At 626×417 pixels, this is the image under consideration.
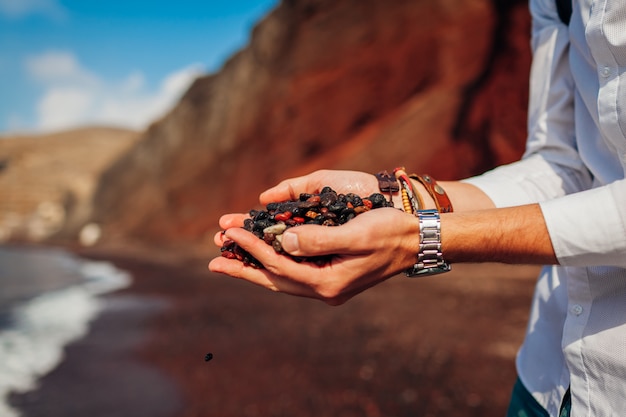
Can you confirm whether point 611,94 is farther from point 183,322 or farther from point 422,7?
point 422,7

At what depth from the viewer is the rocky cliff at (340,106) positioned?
37.9 feet

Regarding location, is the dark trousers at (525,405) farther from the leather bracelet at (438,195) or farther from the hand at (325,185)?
the hand at (325,185)

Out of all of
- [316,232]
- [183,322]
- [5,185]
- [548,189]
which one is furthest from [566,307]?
[5,185]

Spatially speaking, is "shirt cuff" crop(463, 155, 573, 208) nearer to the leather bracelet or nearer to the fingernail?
the leather bracelet

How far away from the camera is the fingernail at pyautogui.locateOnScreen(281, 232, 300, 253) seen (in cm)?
142

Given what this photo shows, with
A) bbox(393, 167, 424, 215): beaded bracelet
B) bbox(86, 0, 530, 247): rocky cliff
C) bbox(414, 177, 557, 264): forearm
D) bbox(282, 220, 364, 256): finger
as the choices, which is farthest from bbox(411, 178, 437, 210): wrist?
bbox(86, 0, 530, 247): rocky cliff

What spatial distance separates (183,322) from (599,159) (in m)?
7.43

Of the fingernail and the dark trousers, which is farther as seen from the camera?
the dark trousers

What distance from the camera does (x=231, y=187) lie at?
1786 centimetres

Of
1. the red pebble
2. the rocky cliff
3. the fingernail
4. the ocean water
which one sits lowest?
the fingernail

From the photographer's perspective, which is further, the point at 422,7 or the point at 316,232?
the point at 422,7

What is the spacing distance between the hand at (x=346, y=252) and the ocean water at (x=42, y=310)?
477 centimetres

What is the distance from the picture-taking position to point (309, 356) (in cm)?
577

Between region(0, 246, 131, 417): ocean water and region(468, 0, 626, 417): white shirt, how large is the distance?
16.8 feet
